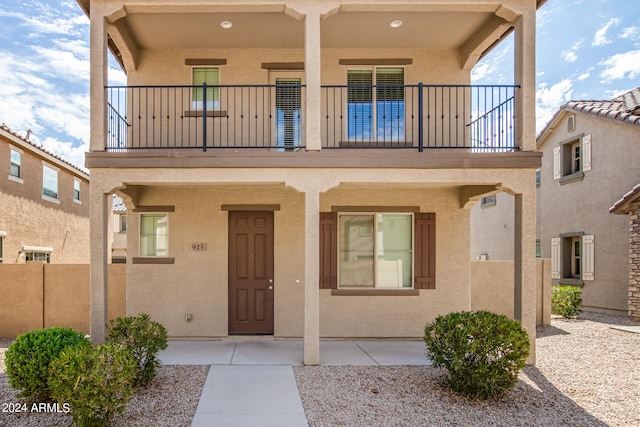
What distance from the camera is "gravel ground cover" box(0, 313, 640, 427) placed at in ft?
16.0

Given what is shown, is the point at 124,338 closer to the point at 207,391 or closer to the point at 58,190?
the point at 207,391

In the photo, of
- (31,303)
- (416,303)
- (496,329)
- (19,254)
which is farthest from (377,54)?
(19,254)

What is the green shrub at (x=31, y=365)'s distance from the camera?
4957 millimetres

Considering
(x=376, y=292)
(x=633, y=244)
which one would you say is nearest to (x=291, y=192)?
(x=376, y=292)

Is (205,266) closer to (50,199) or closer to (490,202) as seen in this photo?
(50,199)

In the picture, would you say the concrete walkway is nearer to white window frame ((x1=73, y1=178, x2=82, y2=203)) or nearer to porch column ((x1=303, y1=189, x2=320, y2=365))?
porch column ((x1=303, y1=189, x2=320, y2=365))

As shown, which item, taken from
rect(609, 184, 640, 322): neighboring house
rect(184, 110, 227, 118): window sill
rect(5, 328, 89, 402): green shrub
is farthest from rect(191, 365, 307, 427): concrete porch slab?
rect(609, 184, 640, 322): neighboring house

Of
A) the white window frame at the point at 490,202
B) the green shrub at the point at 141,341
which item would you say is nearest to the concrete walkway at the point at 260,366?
the green shrub at the point at 141,341

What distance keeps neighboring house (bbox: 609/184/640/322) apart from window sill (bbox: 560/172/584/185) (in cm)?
226

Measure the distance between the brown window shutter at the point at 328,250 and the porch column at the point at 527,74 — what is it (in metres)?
3.91

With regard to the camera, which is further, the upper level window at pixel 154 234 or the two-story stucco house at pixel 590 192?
the two-story stucco house at pixel 590 192

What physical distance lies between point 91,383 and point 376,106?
7.23 meters

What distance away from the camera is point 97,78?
6977 millimetres

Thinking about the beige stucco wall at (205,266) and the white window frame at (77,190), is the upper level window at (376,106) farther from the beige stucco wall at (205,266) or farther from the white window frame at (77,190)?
the white window frame at (77,190)
